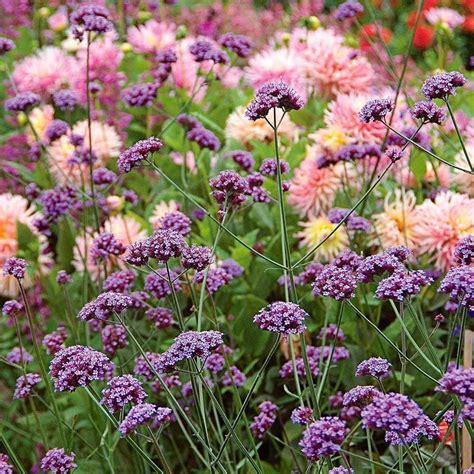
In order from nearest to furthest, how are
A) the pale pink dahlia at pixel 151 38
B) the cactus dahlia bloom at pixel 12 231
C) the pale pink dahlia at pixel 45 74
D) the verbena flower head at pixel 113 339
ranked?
the verbena flower head at pixel 113 339, the cactus dahlia bloom at pixel 12 231, the pale pink dahlia at pixel 45 74, the pale pink dahlia at pixel 151 38

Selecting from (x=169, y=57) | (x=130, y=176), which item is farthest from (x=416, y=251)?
(x=130, y=176)

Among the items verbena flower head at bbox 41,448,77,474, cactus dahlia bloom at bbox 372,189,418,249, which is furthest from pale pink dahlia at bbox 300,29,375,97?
verbena flower head at bbox 41,448,77,474

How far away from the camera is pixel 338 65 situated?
2297mm

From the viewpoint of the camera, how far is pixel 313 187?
6.56 ft

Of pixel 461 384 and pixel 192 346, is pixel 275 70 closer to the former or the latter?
pixel 192 346

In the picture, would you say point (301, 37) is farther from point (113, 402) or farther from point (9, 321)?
point (113, 402)

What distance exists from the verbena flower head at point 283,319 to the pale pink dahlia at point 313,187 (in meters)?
0.99

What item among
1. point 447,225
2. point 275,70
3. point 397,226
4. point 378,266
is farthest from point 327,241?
point 378,266

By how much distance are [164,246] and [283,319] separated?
20cm

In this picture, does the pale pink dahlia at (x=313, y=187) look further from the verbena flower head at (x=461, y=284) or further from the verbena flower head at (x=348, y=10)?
the verbena flower head at (x=461, y=284)

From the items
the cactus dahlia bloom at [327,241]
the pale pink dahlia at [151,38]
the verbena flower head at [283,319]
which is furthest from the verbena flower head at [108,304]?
the pale pink dahlia at [151,38]

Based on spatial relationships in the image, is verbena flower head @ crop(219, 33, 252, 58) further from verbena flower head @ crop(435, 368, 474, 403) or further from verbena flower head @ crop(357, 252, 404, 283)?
verbena flower head @ crop(435, 368, 474, 403)

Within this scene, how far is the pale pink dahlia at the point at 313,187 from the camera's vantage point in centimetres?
200

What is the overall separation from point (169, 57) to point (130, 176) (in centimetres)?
55
